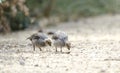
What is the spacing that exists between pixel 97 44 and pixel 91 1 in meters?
11.4

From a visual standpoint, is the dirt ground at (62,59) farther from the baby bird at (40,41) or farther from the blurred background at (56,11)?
the blurred background at (56,11)

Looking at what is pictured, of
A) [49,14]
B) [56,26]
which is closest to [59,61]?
[56,26]

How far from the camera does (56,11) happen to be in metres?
22.5

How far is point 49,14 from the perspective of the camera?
2208cm

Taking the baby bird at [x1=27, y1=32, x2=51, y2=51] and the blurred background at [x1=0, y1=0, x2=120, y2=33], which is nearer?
the baby bird at [x1=27, y1=32, x2=51, y2=51]

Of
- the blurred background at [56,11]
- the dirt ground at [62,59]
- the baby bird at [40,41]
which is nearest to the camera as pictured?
the dirt ground at [62,59]

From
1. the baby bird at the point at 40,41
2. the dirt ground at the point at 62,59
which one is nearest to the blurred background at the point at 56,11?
the dirt ground at the point at 62,59

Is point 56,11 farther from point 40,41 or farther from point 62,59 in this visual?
point 62,59

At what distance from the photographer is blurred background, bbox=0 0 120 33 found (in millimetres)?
17953

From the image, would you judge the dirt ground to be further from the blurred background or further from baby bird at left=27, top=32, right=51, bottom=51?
the blurred background

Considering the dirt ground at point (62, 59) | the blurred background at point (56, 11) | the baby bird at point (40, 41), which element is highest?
the blurred background at point (56, 11)

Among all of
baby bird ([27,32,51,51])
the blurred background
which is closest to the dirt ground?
baby bird ([27,32,51,51])

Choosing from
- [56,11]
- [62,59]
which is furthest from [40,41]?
[56,11]

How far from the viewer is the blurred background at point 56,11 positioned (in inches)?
707
